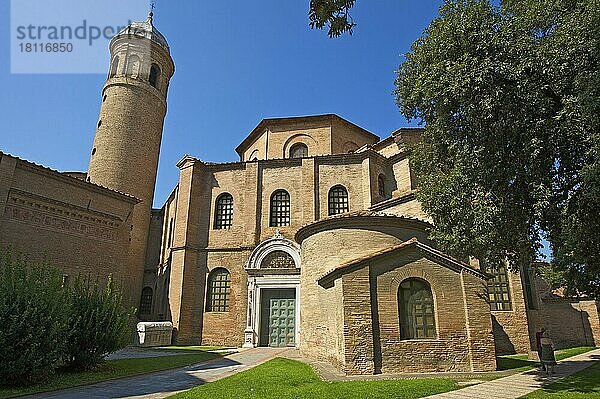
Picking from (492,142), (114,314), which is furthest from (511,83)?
(114,314)

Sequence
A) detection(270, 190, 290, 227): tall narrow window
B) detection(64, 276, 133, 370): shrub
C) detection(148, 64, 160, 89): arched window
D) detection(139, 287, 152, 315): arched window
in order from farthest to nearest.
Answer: detection(148, 64, 160, 89): arched window
detection(139, 287, 152, 315): arched window
detection(270, 190, 290, 227): tall narrow window
detection(64, 276, 133, 370): shrub

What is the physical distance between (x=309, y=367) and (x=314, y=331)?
2.58 meters

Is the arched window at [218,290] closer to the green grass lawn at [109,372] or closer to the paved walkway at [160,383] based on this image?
the green grass lawn at [109,372]

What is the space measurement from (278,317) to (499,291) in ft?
32.3

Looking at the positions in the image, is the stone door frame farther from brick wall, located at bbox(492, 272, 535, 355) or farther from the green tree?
the green tree

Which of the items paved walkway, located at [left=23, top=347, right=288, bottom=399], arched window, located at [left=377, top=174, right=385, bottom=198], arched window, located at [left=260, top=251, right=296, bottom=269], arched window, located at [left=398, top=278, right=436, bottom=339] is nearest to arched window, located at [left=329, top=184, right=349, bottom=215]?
arched window, located at [left=377, top=174, right=385, bottom=198]

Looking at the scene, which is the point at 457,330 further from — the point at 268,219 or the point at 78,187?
the point at 78,187

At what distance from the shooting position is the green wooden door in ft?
61.7

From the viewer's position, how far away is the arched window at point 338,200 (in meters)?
21.7

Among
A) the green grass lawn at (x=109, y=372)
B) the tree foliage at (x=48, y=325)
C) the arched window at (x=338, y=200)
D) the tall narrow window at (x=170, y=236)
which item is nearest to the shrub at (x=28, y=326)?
the tree foliage at (x=48, y=325)

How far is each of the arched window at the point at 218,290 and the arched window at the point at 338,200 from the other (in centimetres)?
667

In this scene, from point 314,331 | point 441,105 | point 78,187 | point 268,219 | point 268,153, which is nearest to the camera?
point 441,105

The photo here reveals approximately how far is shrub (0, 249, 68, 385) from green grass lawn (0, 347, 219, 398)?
1.23 feet

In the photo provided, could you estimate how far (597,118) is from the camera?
24.3 ft
